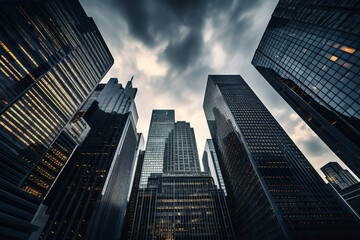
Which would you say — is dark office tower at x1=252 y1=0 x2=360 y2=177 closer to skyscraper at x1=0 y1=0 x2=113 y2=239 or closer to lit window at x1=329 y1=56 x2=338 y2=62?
lit window at x1=329 y1=56 x2=338 y2=62

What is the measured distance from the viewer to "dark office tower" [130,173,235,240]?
89.4 m

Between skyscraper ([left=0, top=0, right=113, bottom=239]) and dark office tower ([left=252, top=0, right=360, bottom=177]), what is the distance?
347 ft

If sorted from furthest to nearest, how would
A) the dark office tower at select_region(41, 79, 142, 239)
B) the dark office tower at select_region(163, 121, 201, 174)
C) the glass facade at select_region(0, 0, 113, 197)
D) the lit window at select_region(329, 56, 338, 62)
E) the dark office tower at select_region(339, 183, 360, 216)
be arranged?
the dark office tower at select_region(163, 121, 201, 174) → the dark office tower at select_region(339, 183, 360, 216) → the dark office tower at select_region(41, 79, 142, 239) → the glass facade at select_region(0, 0, 113, 197) → the lit window at select_region(329, 56, 338, 62)

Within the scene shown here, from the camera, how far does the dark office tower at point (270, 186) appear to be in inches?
2547

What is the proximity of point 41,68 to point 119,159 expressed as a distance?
73.6 m

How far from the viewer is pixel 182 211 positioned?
98188 mm

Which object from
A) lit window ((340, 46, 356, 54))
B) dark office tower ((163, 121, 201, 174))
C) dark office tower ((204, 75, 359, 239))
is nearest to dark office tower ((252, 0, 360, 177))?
lit window ((340, 46, 356, 54))

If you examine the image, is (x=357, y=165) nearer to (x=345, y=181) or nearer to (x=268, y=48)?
(x=268, y=48)

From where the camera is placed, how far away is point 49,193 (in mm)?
88000

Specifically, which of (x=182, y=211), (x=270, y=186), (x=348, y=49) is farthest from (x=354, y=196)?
(x=348, y=49)

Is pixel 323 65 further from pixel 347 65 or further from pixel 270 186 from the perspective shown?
pixel 270 186

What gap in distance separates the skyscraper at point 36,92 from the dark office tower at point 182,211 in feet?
177

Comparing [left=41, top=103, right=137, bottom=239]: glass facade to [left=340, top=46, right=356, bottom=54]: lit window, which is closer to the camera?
[left=340, top=46, right=356, bottom=54]: lit window

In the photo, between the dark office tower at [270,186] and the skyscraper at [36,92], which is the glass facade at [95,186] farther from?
the dark office tower at [270,186]
